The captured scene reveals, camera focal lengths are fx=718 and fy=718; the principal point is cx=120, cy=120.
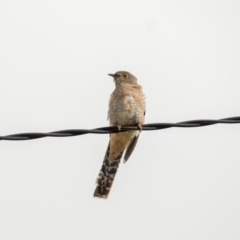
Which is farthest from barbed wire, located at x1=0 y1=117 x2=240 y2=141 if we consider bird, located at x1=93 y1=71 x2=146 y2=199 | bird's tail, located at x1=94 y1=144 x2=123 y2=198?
bird's tail, located at x1=94 y1=144 x2=123 y2=198

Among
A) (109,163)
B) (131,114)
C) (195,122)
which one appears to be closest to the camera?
(195,122)

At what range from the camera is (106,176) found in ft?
36.3

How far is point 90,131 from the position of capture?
734 centimetres

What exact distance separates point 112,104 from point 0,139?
393 centimetres

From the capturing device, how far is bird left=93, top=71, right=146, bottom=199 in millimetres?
10383

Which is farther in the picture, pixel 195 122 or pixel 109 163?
pixel 109 163

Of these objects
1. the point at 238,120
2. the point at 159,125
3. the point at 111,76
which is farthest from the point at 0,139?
the point at 111,76

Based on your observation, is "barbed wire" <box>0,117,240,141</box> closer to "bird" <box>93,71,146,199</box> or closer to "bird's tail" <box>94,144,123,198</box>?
"bird" <box>93,71,146,199</box>

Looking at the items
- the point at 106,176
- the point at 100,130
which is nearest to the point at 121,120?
the point at 106,176

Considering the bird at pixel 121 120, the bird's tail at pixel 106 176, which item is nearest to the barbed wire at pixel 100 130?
the bird at pixel 121 120

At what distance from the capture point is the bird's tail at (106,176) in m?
10.9

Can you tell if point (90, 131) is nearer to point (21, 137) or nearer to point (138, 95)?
point (21, 137)

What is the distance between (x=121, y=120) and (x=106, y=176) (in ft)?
3.74

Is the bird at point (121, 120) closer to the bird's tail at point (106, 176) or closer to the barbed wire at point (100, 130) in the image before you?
the bird's tail at point (106, 176)
